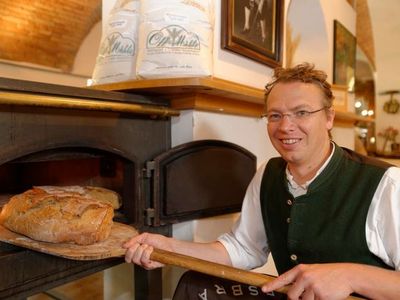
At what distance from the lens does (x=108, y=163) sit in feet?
5.32

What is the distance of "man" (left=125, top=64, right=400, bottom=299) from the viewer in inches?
32.6

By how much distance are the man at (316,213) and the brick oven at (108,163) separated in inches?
11.6

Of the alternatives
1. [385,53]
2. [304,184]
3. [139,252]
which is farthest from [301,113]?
[385,53]

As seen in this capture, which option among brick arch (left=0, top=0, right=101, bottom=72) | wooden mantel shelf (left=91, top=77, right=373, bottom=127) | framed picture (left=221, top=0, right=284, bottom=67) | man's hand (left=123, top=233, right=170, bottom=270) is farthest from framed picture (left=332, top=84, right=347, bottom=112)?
brick arch (left=0, top=0, right=101, bottom=72)

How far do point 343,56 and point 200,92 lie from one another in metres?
2.27

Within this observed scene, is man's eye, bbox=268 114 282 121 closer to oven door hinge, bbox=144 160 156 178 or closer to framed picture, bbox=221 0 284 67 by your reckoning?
oven door hinge, bbox=144 160 156 178

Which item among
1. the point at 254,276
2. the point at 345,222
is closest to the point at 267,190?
the point at 345,222

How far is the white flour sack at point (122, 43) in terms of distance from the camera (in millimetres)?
1508

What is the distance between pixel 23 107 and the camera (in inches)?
41.9

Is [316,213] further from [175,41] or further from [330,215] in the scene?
[175,41]

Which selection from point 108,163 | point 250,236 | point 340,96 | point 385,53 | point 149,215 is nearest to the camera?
point 250,236

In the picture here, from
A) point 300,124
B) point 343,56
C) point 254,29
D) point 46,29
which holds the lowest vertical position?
point 300,124

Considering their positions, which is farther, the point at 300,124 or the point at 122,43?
the point at 122,43

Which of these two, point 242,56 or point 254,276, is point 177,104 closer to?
point 242,56
